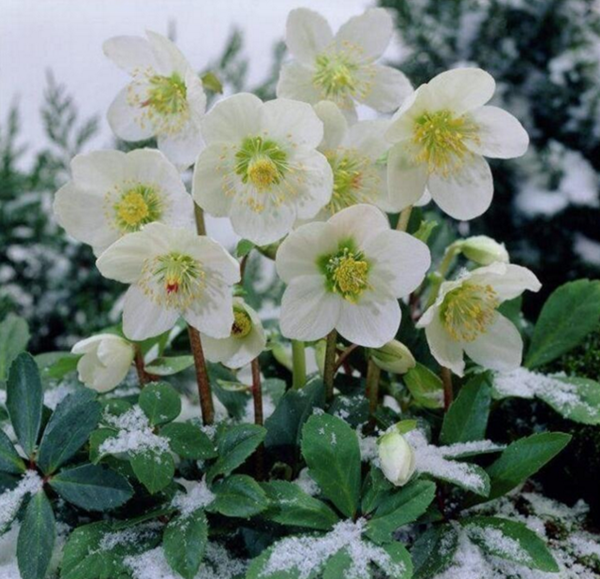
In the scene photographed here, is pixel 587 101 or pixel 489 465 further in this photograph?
pixel 587 101

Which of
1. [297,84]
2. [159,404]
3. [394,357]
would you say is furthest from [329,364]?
[297,84]

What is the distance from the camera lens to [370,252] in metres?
0.81

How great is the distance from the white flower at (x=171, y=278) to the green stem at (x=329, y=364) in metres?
0.11

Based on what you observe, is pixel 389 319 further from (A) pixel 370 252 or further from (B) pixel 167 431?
(B) pixel 167 431

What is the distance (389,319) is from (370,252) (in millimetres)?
63

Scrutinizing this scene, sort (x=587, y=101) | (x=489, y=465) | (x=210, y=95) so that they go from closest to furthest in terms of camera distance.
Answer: (x=489, y=465)
(x=587, y=101)
(x=210, y=95)

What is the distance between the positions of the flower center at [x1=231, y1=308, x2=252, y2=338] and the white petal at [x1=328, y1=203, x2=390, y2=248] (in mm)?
122

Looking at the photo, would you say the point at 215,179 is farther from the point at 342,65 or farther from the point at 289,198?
the point at 342,65

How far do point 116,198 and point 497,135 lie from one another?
366mm

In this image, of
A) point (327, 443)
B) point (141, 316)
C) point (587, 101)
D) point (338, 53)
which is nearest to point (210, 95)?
point (587, 101)

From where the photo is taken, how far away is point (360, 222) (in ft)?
2.61

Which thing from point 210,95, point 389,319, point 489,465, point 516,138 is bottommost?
point 210,95

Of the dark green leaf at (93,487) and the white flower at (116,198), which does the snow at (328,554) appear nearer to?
the dark green leaf at (93,487)

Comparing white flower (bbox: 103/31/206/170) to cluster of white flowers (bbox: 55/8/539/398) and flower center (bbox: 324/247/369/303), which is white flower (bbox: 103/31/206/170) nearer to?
cluster of white flowers (bbox: 55/8/539/398)
